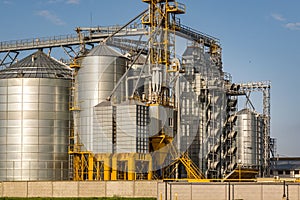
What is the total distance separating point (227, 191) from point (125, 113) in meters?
15.6

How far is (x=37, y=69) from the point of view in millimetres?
71438

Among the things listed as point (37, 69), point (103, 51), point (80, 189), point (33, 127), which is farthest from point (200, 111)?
point (80, 189)

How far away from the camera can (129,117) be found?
60438 mm

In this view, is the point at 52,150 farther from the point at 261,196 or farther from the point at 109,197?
the point at 261,196

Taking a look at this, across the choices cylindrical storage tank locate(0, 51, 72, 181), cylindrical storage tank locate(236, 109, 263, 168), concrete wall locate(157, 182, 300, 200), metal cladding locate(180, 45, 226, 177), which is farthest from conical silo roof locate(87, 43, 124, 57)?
cylindrical storage tank locate(236, 109, 263, 168)

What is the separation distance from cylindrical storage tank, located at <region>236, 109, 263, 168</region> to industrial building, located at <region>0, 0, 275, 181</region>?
5.92 metres

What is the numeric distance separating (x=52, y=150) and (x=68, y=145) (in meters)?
1.79

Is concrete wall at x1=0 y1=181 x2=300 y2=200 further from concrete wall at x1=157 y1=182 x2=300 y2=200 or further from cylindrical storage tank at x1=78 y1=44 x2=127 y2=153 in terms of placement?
cylindrical storage tank at x1=78 y1=44 x2=127 y2=153

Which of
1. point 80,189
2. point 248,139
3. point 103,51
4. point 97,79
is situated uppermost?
point 103,51

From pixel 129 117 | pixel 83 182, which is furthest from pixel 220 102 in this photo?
pixel 83 182

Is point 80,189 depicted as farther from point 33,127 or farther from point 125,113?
point 33,127

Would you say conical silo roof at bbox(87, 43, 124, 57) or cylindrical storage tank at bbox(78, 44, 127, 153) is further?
conical silo roof at bbox(87, 43, 124, 57)

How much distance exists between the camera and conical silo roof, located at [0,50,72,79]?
7044 centimetres

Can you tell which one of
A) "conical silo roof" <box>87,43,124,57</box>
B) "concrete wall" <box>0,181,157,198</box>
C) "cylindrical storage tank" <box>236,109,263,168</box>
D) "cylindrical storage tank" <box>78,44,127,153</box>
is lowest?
"concrete wall" <box>0,181,157,198</box>
